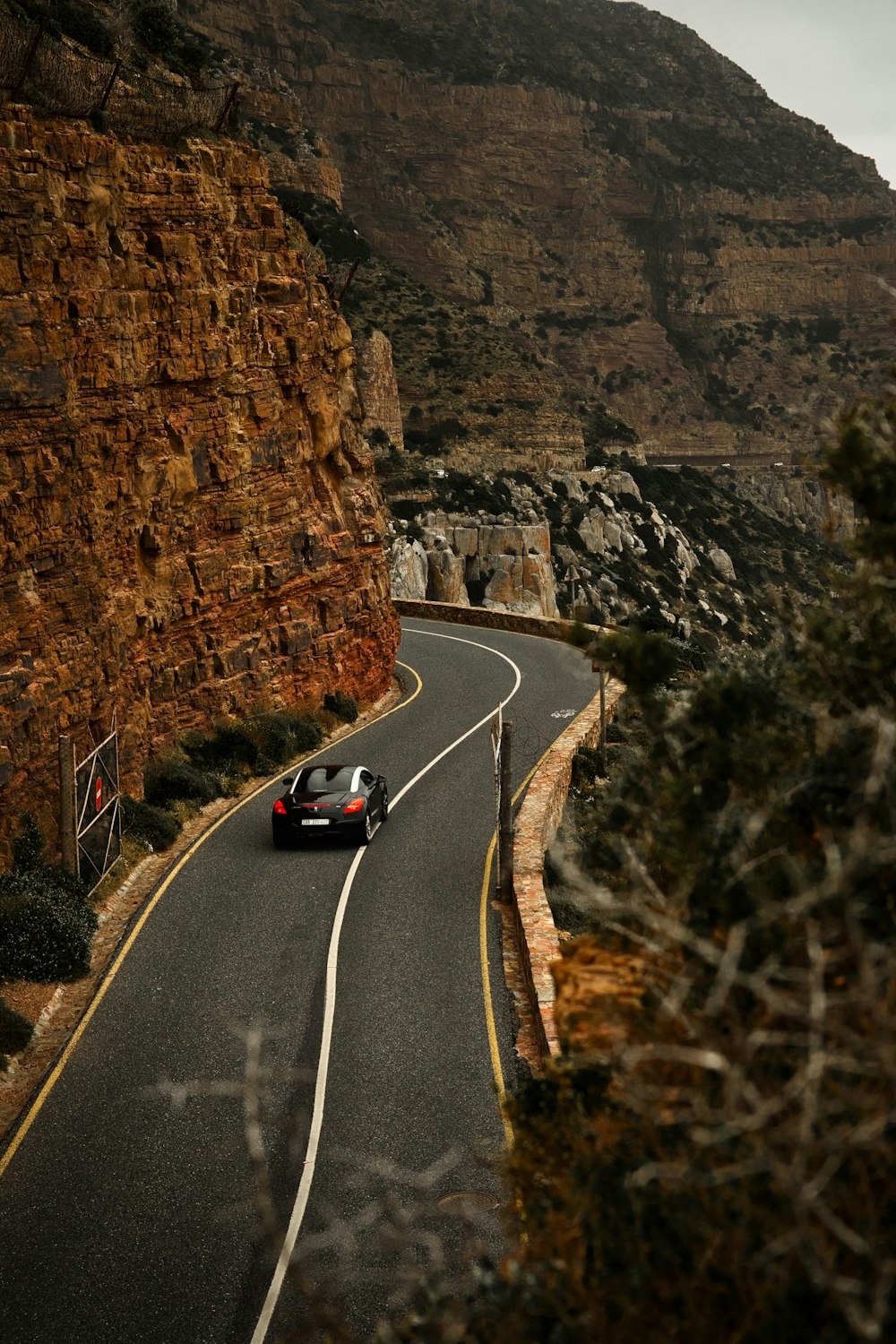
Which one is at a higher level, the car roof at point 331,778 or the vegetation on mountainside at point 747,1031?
the vegetation on mountainside at point 747,1031

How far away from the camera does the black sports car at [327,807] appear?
18.9 metres

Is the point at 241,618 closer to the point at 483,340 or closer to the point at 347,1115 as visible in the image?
the point at 347,1115

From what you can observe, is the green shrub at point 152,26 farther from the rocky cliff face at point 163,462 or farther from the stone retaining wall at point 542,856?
the stone retaining wall at point 542,856

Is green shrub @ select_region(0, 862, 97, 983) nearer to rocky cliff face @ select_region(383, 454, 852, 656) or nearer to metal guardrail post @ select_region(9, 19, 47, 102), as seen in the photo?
metal guardrail post @ select_region(9, 19, 47, 102)

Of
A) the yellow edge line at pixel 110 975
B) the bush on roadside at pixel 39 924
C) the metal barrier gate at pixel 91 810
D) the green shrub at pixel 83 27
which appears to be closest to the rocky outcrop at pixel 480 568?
the yellow edge line at pixel 110 975

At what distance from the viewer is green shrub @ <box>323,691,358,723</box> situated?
28344 mm

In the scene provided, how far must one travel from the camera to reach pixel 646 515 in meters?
71.9

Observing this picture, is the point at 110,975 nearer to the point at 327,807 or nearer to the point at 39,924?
the point at 39,924

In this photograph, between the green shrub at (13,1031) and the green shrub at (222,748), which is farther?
the green shrub at (222,748)

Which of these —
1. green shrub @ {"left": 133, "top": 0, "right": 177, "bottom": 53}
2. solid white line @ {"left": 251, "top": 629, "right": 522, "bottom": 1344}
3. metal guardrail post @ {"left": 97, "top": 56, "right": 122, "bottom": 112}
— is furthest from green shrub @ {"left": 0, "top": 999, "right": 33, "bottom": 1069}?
green shrub @ {"left": 133, "top": 0, "right": 177, "bottom": 53}

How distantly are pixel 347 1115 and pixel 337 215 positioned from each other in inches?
3185

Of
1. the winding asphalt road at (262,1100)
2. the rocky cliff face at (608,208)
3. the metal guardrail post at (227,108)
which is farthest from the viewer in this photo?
the rocky cliff face at (608,208)

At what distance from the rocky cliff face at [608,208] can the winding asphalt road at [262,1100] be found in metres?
89.0

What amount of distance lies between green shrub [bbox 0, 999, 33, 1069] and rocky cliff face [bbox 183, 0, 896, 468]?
93.3m
